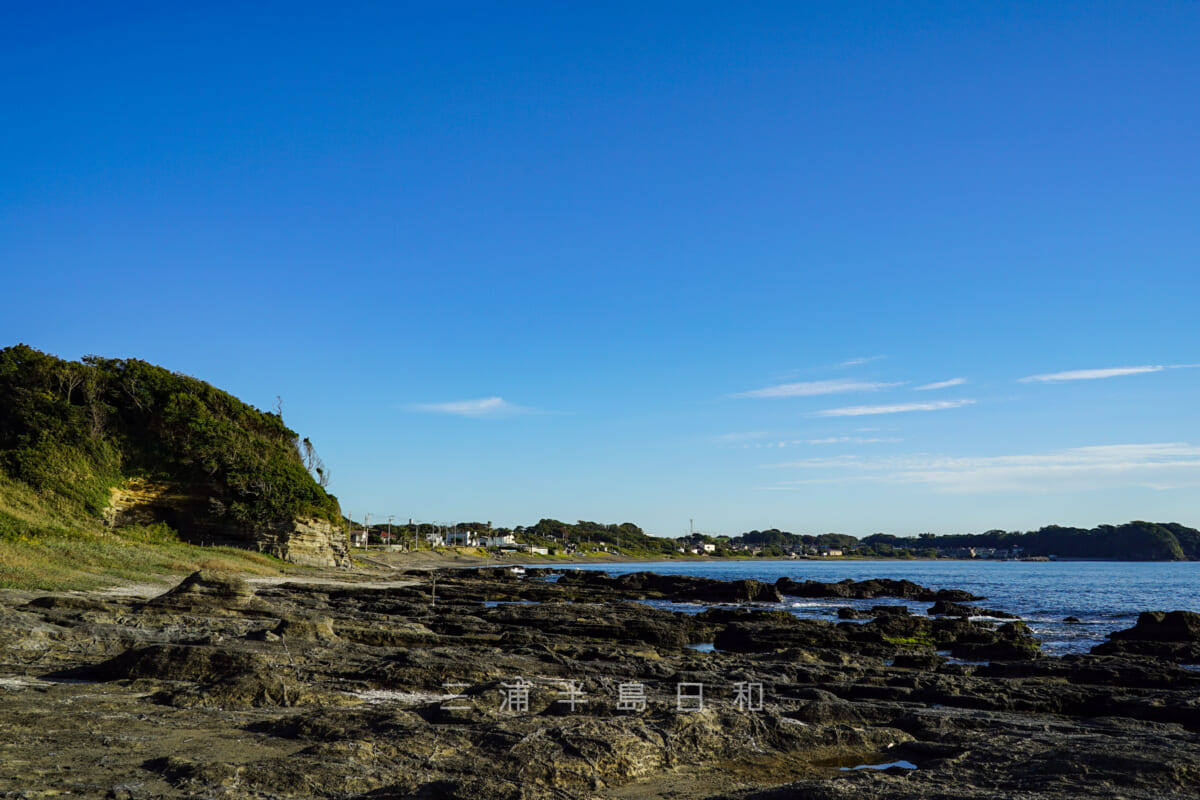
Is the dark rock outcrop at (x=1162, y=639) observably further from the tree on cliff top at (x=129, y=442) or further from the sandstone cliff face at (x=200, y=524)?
the sandstone cliff face at (x=200, y=524)

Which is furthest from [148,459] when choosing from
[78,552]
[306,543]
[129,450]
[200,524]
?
[78,552]

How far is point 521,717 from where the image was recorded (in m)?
10.4

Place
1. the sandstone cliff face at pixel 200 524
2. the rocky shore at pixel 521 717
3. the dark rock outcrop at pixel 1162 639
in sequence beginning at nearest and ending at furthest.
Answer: the rocky shore at pixel 521 717, the dark rock outcrop at pixel 1162 639, the sandstone cliff face at pixel 200 524

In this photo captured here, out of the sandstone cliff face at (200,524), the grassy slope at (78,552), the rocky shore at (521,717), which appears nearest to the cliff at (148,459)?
the sandstone cliff face at (200,524)

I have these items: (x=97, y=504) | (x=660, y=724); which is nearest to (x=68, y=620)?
(x=660, y=724)

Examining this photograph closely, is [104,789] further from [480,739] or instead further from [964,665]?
[964,665]

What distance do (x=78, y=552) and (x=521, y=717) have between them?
29.8 metres

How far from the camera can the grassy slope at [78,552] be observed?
2562 centimetres

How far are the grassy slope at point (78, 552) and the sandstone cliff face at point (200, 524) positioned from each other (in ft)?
6.87

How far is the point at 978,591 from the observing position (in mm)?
68000

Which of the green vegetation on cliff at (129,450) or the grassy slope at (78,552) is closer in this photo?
the grassy slope at (78,552)

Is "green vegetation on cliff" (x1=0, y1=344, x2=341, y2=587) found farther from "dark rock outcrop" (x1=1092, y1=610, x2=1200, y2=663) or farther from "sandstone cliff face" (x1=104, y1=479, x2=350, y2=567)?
"dark rock outcrop" (x1=1092, y1=610, x2=1200, y2=663)

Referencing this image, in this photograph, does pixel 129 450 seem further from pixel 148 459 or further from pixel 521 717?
pixel 521 717

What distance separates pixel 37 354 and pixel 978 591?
3089 inches
